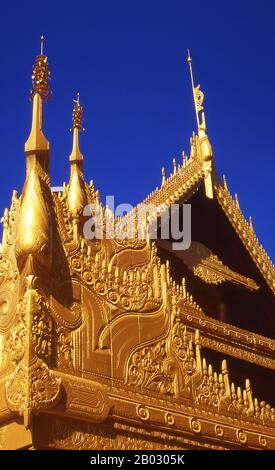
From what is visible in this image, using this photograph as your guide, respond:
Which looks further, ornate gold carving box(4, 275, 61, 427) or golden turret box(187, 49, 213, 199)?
golden turret box(187, 49, 213, 199)

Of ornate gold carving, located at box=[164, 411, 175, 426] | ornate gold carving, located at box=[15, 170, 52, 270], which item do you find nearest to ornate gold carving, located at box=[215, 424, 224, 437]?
ornate gold carving, located at box=[164, 411, 175, 426]

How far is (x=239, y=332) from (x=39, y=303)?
3915 mm

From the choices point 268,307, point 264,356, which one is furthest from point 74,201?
point 268,307

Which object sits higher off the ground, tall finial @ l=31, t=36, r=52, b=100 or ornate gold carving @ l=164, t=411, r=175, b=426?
tall finial @ l=31, t=36, r=52, b=100

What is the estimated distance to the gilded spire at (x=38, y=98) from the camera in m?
7.22

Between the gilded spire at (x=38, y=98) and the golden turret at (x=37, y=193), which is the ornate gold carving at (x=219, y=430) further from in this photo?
the gilded spire at (x=38, y=98)

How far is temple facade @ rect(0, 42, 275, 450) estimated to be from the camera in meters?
6.30

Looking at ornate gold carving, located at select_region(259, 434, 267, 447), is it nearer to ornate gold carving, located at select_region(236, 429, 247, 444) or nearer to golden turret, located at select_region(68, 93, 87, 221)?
ornate gold carving, located at select_region(236, 429, 247, 444)

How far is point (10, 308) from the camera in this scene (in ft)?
22.9

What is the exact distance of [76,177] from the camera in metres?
8.13

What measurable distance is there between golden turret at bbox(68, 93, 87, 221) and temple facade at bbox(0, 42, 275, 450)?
0.02 m

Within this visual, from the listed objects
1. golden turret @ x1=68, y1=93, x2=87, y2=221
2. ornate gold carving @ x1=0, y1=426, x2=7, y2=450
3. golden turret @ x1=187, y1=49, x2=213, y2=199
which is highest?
golden turret @ x1=187, y1=49, x2=213, y2=199

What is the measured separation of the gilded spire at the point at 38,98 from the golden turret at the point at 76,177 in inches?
30.8

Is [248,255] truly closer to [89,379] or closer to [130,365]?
[130,365]
